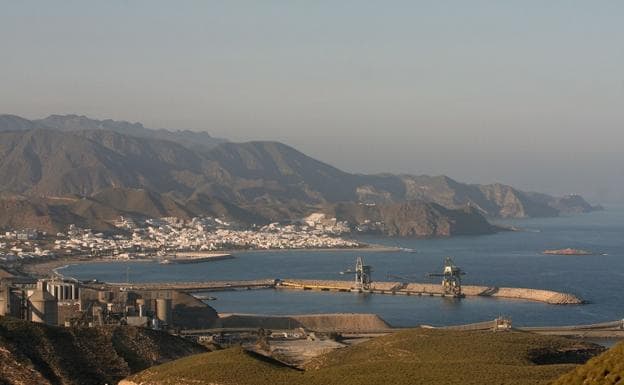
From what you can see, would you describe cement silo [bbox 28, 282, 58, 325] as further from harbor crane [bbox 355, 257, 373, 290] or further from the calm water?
harbor crane [bbox 355, 257, 373, 290]

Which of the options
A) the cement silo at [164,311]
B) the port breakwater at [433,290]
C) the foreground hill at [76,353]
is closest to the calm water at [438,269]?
the port breakwater at [433,290]

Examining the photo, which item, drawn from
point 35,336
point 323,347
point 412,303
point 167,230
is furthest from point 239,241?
point 35,336

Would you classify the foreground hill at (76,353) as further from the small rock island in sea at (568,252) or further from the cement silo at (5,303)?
the small rock island in sea at (568,252)

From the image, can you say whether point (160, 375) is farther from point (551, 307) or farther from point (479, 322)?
point (551, 307)

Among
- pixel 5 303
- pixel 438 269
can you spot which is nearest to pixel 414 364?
pixel 5 303

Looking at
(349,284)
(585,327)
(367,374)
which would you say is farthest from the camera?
(349,284)

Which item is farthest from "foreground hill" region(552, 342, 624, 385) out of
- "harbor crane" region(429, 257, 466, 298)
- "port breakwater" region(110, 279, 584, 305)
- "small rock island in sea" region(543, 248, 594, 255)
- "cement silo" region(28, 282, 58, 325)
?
"small rock island in sea" region(543, 248, 594, 255)

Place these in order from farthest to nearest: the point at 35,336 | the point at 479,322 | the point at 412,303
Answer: the point at 412,303, the point at 479,322, the point at 35,336

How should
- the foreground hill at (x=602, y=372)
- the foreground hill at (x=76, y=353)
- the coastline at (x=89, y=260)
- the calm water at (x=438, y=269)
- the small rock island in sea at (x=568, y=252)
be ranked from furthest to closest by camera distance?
the small rock island in sea at (x=568, y=252) < the coastline at (x=89, y=260) < the calm water at (x=438, y=269) < the foreground hill at (x=76, y=353) < the foreground hill at (x=602, y=372)
